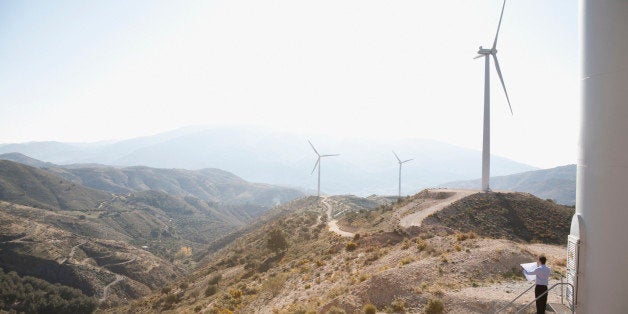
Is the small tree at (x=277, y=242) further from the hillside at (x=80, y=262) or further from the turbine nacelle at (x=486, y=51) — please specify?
the hillside at (x=80, y=262)

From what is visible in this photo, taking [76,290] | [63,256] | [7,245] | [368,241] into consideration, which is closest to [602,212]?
[368,241]

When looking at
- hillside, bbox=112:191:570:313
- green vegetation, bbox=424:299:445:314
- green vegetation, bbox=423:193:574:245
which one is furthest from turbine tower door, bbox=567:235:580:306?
green vegetation, bbox=423:193:574:245

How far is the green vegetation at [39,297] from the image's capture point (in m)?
75.4

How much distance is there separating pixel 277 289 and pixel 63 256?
9297 cm

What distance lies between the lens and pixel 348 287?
78.2 ft

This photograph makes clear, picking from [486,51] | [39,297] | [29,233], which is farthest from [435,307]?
[29,233]

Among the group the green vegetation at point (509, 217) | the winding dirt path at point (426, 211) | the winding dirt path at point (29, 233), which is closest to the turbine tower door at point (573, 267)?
the winding dirt path at point (426, 211)

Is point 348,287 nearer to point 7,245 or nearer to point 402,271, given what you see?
point 402,271

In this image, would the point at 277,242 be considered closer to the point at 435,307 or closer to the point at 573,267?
the point at 435,307

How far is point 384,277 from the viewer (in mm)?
22547

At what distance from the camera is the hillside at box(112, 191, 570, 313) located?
795 inches

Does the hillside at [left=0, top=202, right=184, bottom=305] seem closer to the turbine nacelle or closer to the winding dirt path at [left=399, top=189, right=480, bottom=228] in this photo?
the winding dirt path at [left=399, top=189, right=480, bottom=228]

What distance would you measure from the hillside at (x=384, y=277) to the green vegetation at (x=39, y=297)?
113 feet

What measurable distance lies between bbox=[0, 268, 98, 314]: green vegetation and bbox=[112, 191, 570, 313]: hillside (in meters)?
34.3
